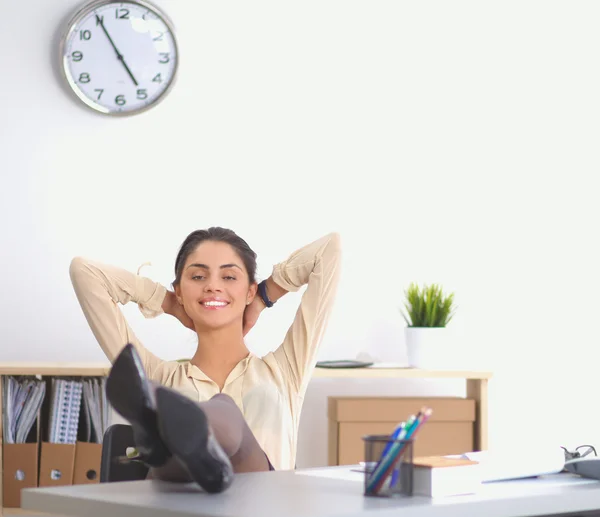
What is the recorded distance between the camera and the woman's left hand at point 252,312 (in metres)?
2.12

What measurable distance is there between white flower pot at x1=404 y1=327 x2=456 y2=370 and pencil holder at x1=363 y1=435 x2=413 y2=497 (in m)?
1.72

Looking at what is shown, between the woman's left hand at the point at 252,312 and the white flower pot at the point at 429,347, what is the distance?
2.64 ft

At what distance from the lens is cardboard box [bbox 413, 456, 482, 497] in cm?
111

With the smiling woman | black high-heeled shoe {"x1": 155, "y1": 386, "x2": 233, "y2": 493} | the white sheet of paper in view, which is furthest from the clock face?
black high-heeled shoe {"x1": 155, "y1": 386, "x2": 233, "y2": 493}

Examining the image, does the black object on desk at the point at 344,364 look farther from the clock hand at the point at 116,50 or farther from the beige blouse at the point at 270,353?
the clock hand at the point at 116,50

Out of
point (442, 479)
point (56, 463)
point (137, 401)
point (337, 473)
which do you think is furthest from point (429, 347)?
point (137, 401)

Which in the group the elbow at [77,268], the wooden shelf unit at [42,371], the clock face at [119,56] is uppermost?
the clock face at [119,56]

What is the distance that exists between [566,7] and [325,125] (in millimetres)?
956

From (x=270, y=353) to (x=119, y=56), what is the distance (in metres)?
1.27

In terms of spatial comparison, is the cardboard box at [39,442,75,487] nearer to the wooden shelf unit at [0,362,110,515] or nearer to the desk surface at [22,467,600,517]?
the wooden shelf unit at [0,362,110,515]

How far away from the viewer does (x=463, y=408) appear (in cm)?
276

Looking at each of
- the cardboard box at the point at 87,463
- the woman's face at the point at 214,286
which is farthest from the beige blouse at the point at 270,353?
the cardboard box at the point at 87,463

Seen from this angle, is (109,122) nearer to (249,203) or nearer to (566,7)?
(249,203)

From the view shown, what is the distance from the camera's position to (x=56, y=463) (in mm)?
2490
